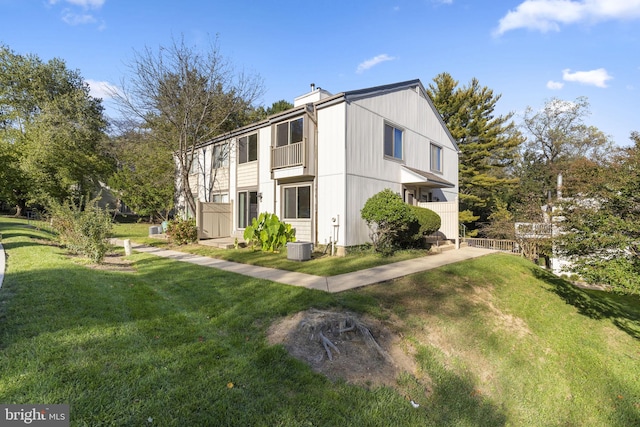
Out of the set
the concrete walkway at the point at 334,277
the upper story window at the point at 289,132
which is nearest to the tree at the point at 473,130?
the concrete walkway at the point at 334,277

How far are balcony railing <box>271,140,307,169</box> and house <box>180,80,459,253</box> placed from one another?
0.04 metres

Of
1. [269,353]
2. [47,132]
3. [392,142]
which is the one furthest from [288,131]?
[47,132]

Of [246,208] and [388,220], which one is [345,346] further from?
[246,208]

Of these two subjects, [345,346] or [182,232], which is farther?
[182,232]

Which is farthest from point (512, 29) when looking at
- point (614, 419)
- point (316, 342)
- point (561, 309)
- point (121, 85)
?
point (121, 85)

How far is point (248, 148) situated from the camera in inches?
594

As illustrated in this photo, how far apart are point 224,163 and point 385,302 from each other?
1377cm

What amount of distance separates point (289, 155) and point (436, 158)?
973cm

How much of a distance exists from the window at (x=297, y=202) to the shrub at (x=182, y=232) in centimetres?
460

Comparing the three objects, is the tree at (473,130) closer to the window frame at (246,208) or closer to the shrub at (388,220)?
the shrub at (388,220)

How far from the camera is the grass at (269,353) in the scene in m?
2.80

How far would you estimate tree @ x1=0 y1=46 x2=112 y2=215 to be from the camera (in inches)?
851

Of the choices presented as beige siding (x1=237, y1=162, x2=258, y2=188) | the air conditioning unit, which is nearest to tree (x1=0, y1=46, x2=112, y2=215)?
beige siding (x1=237, y1=162, x2=258, y2=188)

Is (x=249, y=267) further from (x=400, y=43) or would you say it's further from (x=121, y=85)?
(x=121, y=85)
